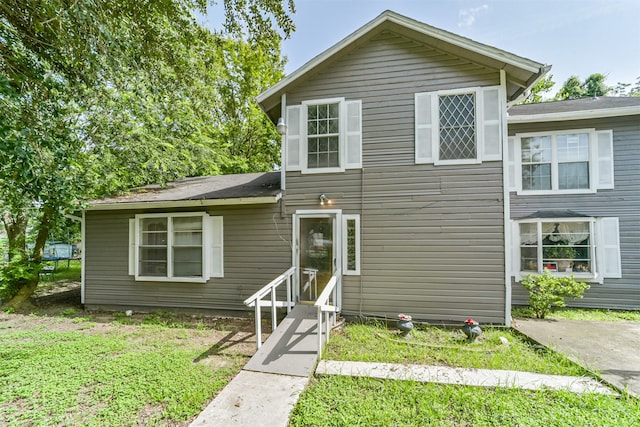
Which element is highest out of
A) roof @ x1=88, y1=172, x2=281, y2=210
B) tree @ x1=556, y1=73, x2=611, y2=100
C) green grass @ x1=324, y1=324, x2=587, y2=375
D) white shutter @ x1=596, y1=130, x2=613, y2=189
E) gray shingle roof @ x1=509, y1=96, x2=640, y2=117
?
tree @ x1=556, y1=73, x2=611, y2=100

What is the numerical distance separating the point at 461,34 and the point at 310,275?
5884mm

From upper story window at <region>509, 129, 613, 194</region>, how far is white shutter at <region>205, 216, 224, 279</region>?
25.7 ft

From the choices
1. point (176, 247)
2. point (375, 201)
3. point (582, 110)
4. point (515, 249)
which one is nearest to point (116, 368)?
point (176, 247)

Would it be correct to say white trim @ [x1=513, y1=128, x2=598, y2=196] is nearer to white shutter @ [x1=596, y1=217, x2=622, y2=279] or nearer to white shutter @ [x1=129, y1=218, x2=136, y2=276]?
white shutter @ [x1=596, y1=217, x2=622, y2=279]

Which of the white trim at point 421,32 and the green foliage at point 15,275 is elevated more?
the white trim at point 421,32

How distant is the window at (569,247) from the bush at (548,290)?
42cm

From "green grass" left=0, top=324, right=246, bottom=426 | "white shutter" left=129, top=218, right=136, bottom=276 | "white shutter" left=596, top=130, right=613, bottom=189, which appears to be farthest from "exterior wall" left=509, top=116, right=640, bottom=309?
"white shutter" left=129, top=218, right=136, bottom=276

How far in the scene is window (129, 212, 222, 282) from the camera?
6508mm

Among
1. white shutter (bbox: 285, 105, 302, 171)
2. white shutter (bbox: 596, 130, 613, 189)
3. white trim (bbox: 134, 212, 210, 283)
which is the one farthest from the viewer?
white shutter (bbox: 596, 130, 613, 189)

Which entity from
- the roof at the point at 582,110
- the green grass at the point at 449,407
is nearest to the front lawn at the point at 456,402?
the green grass at the point at 449,407

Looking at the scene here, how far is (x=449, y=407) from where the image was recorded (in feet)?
9.97

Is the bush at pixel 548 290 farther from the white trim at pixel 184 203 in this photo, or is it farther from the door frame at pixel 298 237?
the white trim at pixel 184 203

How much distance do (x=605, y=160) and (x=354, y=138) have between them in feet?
21.5

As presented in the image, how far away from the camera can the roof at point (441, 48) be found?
5164mm
